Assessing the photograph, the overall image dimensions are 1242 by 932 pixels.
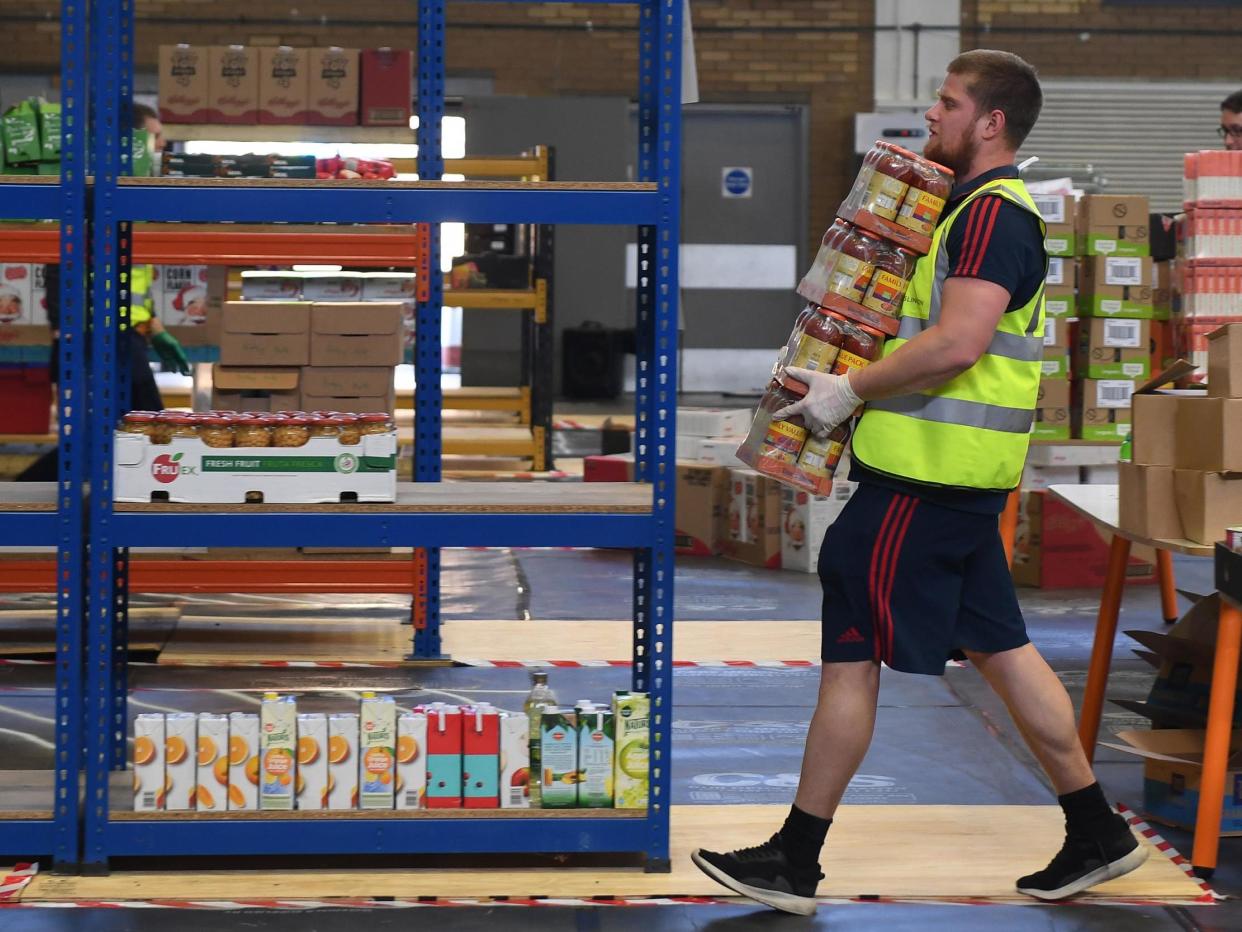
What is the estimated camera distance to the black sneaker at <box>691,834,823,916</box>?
351cm

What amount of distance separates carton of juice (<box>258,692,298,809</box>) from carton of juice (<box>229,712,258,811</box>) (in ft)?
0.06

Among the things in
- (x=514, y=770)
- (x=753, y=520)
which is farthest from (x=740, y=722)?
(x=753, y=520)

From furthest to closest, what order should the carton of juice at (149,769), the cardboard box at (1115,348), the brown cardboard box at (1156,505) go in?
the cardboard box at (1115,348), the brown cardboard box at (1156,505), the carton of juice at (149,769)

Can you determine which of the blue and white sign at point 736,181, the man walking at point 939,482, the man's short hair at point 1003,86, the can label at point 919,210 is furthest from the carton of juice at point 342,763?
the blue and white sign at point 736,181

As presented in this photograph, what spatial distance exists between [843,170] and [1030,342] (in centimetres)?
1555

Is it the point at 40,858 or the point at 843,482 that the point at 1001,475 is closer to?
the point at 40,858

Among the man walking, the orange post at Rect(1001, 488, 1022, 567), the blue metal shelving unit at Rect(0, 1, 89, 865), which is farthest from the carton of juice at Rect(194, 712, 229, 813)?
the orange post at Rect(1001, 488, 1022, 567)

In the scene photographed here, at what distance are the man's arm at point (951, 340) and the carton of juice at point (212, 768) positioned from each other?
167 cm

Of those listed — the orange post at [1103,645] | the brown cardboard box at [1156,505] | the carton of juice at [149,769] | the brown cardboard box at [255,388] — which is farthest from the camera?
the brown cardboard box at [255,388]

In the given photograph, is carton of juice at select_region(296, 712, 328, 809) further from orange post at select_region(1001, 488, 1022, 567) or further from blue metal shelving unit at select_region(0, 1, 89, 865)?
orange post at select_region(1001, 488, 1022, 567)

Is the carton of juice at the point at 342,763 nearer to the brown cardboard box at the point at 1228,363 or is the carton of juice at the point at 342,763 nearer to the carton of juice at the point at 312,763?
the carton of juice at the point at 312,763

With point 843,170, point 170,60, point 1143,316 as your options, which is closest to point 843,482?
point 1143,316

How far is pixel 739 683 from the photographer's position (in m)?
5.89

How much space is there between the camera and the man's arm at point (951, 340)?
335cm
